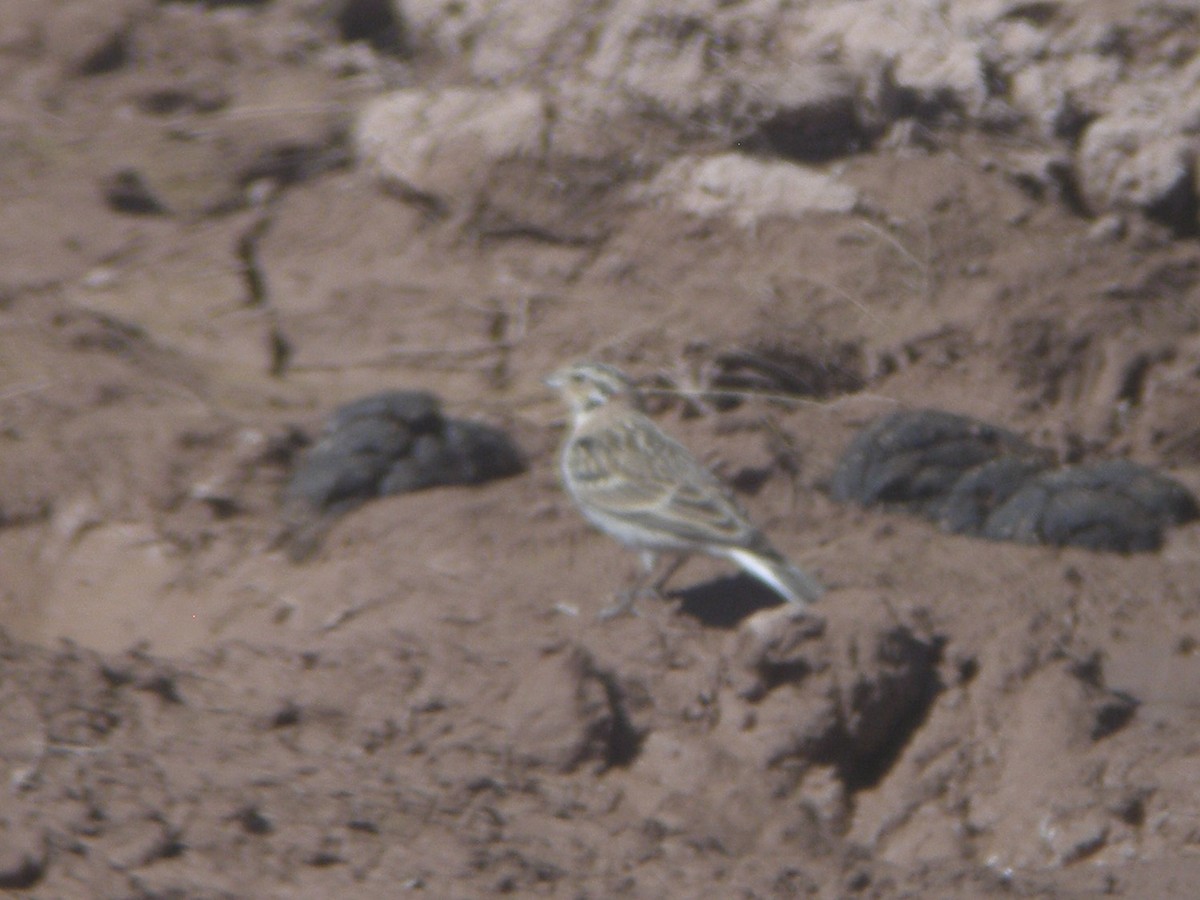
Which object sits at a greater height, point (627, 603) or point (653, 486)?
point (653, 486)

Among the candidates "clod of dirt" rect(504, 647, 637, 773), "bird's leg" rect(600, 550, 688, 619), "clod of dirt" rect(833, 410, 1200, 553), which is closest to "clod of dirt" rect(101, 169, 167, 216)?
"bird's leg" rect(600, 550, 688, 619)

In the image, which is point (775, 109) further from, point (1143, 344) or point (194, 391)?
point (194, 391)

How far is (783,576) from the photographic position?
6262mm

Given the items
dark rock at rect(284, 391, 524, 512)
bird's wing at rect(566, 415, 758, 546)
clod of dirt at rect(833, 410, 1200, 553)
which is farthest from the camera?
dark rock at rect(284, 391, 524, 512)

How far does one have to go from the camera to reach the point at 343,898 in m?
4.15

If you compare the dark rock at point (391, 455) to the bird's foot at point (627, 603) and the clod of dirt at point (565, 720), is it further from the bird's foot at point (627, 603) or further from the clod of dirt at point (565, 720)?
the clod of dirt at point (565, 720)

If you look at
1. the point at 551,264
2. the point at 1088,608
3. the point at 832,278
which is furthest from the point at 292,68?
the point at 1088,608

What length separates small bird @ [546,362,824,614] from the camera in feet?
21.2

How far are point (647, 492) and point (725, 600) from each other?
0.57m

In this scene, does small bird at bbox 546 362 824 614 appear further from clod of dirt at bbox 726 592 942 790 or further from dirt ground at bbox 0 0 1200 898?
clod of dirt at bbox 726 592 942 790

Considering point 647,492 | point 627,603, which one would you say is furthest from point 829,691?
point 647,492

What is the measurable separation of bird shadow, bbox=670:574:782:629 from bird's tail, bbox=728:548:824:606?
0.30 metres

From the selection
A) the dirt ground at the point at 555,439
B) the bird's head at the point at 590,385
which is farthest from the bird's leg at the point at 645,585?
the bird's head at the point at 590,385

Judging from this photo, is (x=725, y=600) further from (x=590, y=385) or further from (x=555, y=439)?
(x=555, y=439)
